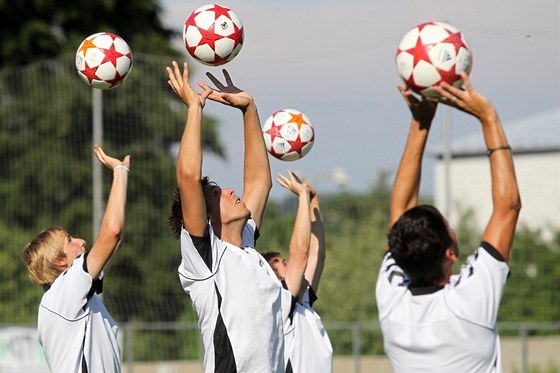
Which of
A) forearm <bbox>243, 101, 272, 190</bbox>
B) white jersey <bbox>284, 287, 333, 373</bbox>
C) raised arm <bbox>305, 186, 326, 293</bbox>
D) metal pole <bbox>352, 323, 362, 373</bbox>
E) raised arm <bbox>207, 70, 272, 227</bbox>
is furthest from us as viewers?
metal pole <bbox>352, 323, 362, 373</bbox>

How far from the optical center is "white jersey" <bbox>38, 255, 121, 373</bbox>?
18.8 feet

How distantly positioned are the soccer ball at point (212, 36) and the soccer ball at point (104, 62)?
2.43 ft

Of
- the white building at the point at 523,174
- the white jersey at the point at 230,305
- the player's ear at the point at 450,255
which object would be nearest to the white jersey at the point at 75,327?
the white jersey at the point at 230,305

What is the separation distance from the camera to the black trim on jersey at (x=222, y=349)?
520 cm

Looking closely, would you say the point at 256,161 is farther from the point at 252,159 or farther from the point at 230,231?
the point at 230,231

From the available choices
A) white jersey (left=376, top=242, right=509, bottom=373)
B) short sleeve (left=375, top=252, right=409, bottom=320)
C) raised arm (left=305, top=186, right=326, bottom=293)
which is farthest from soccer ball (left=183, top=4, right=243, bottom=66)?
white jersey (left=376, top=242, right=509, bottom=373)

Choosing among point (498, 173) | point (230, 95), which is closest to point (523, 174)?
point (230, 95)

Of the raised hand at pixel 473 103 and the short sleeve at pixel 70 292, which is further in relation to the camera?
the short sleeve at pixel 70 292

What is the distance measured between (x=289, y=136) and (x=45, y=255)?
2.14 meters

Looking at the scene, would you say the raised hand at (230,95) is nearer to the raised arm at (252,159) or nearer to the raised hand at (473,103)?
the raised arm at (252,159)

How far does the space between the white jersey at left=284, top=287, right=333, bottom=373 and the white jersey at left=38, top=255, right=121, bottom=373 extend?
1.09 metres

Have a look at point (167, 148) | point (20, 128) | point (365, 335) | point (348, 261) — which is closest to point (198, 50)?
point (365, 335)

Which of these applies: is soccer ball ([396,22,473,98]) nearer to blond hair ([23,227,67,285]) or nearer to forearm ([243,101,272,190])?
forearm ([243,101,272,190])

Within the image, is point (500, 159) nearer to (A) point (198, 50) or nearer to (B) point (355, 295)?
(A) point (198, 50)
